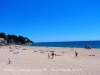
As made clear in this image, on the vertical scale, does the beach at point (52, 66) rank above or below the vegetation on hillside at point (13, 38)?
below

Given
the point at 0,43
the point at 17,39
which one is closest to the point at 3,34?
the point at 17,39

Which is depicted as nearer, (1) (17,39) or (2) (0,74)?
(2) (0,74)

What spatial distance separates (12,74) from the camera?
9.41 m

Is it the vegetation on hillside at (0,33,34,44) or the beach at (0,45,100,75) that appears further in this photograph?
the vegetation on hillside at (0,33,34,44)

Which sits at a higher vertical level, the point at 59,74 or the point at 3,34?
the point at 3,34

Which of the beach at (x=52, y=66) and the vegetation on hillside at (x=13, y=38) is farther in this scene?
the vegetation on hillside at (x=13, y=38)

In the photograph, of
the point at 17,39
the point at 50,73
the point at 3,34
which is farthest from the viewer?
the point at 17,39

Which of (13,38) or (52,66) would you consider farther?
(13,38)

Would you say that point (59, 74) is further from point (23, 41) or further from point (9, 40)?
point (23, 41)

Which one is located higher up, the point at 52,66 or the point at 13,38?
the point at 13,38

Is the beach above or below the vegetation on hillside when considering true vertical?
below

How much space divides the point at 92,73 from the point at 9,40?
113 m

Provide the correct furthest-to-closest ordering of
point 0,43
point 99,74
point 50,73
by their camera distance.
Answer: point 0,43 < point 50,73 < point 99,74

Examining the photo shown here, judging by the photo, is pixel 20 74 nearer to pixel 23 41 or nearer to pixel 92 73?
pixel 92 73
